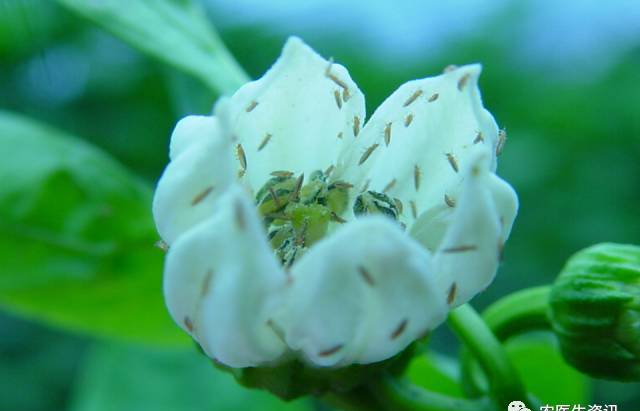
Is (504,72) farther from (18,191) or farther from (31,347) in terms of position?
(18,191)

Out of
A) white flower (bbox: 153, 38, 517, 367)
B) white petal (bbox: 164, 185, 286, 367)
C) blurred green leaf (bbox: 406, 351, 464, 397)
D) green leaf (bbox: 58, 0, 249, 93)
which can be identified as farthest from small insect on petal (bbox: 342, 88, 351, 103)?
blurred green leaf (bbox: 406, 351, 464, 397)

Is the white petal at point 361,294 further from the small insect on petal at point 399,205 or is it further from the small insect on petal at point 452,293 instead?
the small insect on petal at point 399,205

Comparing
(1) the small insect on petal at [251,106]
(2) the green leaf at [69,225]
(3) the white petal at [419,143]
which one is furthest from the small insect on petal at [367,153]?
(2) the green leaf at [69,225]

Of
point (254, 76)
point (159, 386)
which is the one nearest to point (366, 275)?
point (159, 386)

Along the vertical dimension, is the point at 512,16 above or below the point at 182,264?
below

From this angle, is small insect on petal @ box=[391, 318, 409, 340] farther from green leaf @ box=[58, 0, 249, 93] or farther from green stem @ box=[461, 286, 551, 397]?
green leaf @ box=[58, 0, 249, 93]

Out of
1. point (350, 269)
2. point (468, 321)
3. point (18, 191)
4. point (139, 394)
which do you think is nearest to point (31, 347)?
point (139, 394)
